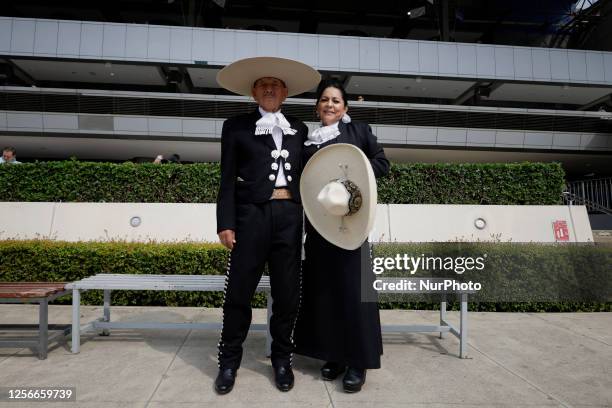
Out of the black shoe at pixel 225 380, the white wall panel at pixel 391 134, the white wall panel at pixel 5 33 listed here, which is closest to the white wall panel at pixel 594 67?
the white wall panel at pixel 391 134

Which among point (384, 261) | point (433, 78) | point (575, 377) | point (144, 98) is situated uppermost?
point (433, 78)

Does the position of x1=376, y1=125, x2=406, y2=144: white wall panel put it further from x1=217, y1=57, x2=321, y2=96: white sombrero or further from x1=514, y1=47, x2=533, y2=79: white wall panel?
x1=217, y1=57, x2=321, y2=96: white sombrero

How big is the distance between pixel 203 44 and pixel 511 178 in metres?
15.2

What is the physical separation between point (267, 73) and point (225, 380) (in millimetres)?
2362

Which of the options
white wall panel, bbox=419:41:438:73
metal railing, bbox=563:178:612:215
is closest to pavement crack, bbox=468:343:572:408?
metal railing, bbox=563:178:612:215

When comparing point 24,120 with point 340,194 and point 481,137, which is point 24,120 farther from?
point 481,137

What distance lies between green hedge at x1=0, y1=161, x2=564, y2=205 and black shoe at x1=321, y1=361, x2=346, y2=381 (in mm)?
5962

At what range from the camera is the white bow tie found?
3080 millimetres

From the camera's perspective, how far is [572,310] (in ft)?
19.4

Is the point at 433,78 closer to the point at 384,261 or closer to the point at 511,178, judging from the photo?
the point at 511,178

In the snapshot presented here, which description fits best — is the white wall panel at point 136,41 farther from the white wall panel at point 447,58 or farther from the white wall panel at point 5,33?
the white wall panel at point 447,58

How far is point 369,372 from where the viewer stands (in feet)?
10.9

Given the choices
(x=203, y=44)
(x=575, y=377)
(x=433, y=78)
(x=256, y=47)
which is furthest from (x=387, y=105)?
(x=575, y=377)

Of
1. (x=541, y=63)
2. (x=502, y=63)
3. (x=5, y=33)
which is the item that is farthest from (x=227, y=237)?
(x=541, y=63)
